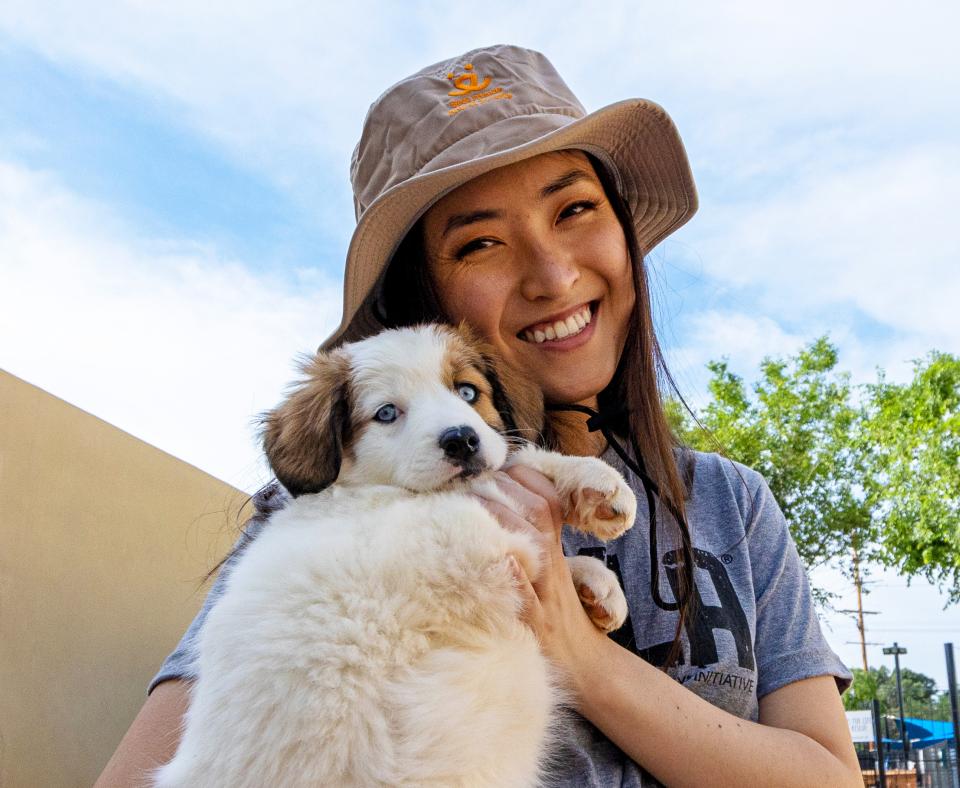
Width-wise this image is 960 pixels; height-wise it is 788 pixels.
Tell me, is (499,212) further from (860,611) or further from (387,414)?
(860,611)

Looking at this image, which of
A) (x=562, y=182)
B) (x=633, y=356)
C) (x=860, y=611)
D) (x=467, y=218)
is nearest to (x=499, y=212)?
(x=467, y=218)

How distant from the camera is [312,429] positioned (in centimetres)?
229

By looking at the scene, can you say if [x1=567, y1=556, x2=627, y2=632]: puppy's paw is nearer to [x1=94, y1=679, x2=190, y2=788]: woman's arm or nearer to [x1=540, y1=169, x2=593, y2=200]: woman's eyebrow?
[x1=94, y1=679, x2=190, y2=788]: woman's arm

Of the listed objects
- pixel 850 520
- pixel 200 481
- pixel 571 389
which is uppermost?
pixel 850 520

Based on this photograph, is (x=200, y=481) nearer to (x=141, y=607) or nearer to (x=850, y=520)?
(x=141, y=607)

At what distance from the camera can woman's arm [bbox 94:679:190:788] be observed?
6.91 ft

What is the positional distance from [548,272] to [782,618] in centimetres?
117

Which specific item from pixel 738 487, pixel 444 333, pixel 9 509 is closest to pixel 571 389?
pixel 444 333

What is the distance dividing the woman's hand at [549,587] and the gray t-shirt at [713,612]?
9.2 inches

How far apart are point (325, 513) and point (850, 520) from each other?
67.7 ft

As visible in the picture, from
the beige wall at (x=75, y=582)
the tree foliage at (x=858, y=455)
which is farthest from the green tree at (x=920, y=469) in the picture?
the beige wall at (x=75, y=582)

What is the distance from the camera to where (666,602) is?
239 cm

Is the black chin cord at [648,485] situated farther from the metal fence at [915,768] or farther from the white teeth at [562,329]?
the metal fence at [915,768]

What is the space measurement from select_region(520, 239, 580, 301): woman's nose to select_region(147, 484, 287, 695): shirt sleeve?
3.06 ft
